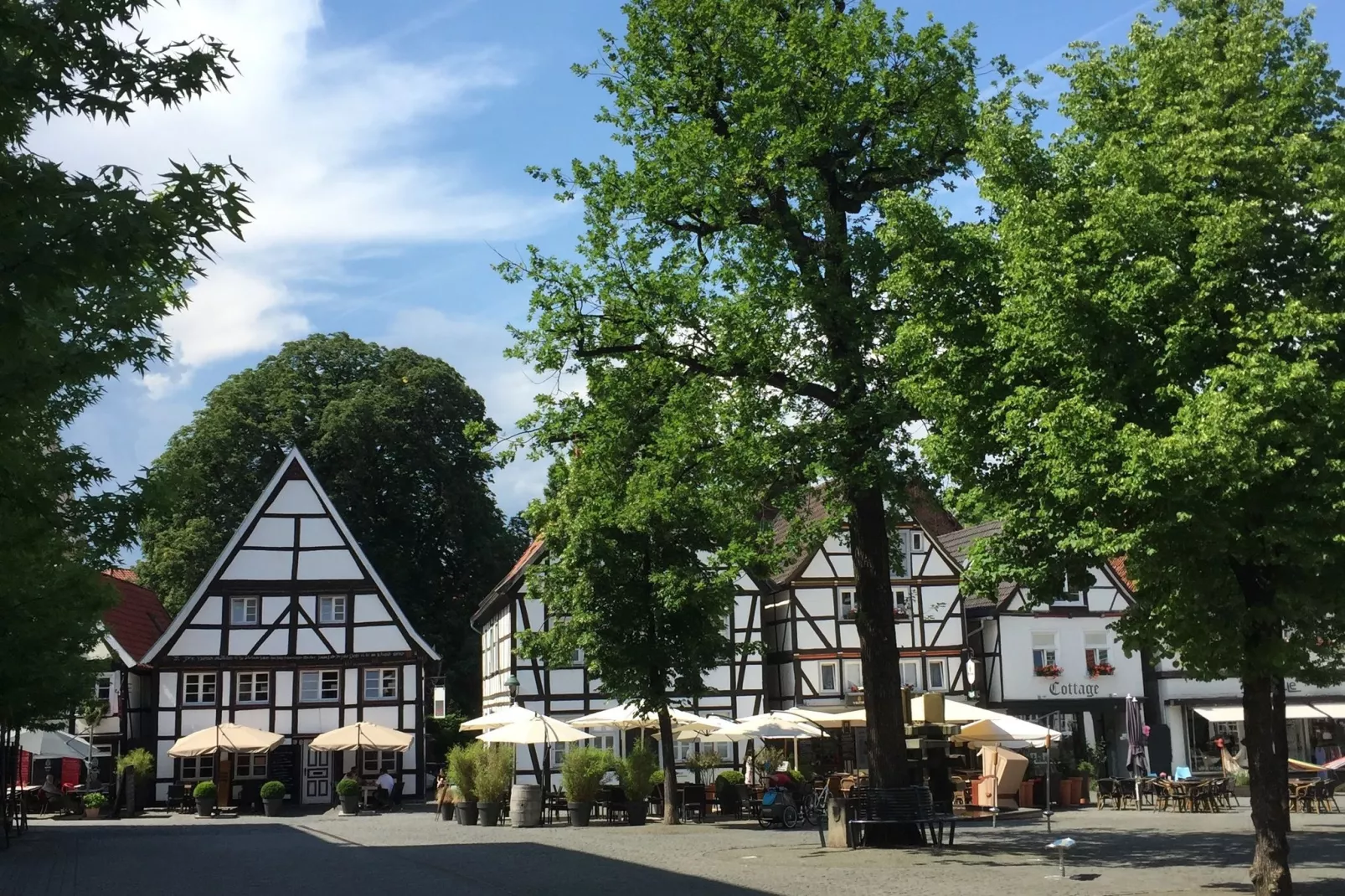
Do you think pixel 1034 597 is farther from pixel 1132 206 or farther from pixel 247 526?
pixel 247 526

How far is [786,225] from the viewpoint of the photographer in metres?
19.9

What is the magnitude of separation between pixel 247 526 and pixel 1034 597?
32.9m

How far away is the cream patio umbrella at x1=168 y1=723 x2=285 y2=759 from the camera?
38094 millimetres

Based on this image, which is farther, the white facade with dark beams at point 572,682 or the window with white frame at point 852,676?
the window with white frame at point 852,676

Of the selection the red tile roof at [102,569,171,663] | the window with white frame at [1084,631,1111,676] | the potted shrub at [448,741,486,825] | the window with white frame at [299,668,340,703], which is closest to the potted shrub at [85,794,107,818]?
the red tile roof at [102,569,171,663]

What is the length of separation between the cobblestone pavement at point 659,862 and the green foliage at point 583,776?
4.98 ft

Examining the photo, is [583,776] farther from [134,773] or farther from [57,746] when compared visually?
[57,746]

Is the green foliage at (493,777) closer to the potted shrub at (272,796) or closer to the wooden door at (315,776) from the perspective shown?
the potted shrub at (272,796)

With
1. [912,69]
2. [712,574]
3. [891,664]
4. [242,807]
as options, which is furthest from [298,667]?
[912,69]

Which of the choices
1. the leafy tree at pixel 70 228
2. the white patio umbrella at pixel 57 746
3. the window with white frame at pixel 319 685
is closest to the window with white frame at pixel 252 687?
the window with white frame at pixel 319 685

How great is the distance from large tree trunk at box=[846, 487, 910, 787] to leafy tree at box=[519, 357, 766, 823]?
1565 mm

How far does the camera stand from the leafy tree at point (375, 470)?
52312 mm

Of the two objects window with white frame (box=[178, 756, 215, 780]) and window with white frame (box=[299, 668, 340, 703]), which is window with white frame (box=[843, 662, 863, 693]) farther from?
window with white frame (box=[178, 756, 215, 780])

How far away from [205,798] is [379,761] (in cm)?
578
